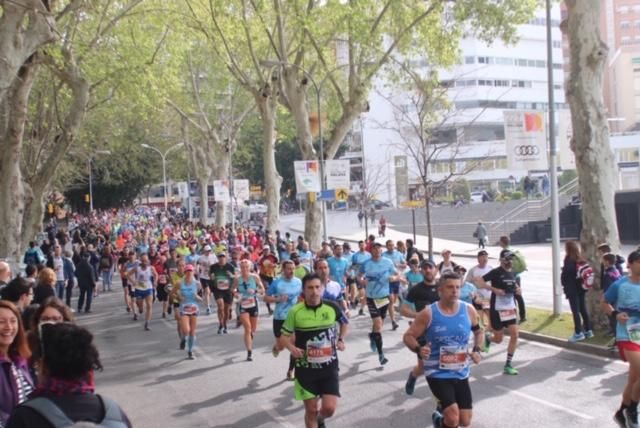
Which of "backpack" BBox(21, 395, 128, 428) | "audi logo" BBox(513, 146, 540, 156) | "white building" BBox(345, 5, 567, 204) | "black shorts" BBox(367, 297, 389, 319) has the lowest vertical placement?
"black shorts" BBox(367, 297, 389, 319)

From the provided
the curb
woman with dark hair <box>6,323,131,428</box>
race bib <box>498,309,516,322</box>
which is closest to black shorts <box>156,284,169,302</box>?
the curb

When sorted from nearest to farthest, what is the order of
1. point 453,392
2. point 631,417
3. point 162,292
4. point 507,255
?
point 453,392 < point 631,417 < point 507,255 < point 162,292

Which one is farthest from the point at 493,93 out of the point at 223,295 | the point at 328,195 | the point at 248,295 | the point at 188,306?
the point at 188,306

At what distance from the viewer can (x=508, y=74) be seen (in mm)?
83000

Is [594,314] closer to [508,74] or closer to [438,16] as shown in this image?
[438,16]

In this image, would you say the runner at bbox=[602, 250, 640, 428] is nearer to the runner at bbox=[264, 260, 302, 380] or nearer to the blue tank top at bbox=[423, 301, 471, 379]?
the blue tank top at bbox=[423, 301, 471, 379]

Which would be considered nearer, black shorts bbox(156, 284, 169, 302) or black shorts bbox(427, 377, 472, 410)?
black shorts bbox(427, 377, 472, 410)

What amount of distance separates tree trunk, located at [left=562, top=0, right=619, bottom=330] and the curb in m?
0.80

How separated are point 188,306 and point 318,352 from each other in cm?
603

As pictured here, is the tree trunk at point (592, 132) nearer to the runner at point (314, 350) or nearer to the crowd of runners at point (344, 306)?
the crowd of runners at point (344, 306)

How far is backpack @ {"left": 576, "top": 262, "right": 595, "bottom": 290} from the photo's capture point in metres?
12.4

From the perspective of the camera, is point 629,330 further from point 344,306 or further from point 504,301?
point 344,306

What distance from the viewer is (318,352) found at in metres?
7.14

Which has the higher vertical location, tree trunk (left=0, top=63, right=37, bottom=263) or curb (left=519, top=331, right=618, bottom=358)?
tree trunk (left=0, top=63, right=37, bottom=263)
